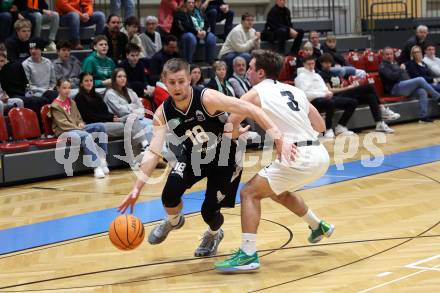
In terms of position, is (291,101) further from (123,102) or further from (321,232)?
(123,102)

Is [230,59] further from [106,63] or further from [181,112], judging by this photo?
[181,112]

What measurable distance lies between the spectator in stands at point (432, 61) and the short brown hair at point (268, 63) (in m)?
10.8

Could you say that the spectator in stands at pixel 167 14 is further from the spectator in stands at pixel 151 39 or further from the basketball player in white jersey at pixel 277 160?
the basketball player in white jersey at pixel 277 160

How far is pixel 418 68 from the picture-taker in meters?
15.4

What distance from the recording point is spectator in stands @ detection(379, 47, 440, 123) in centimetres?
1491

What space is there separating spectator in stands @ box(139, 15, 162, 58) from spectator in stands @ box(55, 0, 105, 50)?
2.87 feet

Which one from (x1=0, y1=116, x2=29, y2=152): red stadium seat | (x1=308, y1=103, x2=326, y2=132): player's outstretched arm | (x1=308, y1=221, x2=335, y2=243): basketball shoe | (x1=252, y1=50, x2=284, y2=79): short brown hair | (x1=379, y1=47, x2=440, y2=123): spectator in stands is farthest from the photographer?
(x1=379, y1=47, x2=440, y2=123): spectator in stands

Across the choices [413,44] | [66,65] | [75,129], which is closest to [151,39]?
[66,65]

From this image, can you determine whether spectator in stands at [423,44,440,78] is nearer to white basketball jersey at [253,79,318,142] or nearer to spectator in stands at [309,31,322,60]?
spectator in stands at [309,31,322,60]

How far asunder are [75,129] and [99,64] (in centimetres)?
175

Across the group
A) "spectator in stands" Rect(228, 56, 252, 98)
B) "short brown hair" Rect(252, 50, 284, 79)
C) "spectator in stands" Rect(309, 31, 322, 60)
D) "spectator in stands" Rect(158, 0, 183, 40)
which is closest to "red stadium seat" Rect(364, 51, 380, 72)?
"spectator in stands" Rect(309, 31, 322, 60)

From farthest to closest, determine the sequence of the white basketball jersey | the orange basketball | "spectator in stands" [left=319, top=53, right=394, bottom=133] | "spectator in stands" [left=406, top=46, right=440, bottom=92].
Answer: "spectator in stands" [left=406, top=46, right=440, bottom=92] < "spectator in stands" [left=319, top=53, right=394, bottom=133] < the white basketball jersey < the orange basketball

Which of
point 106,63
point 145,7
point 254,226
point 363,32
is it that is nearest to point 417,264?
point 254,226

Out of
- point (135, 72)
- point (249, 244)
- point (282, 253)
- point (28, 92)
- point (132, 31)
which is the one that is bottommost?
point (282, 253)
